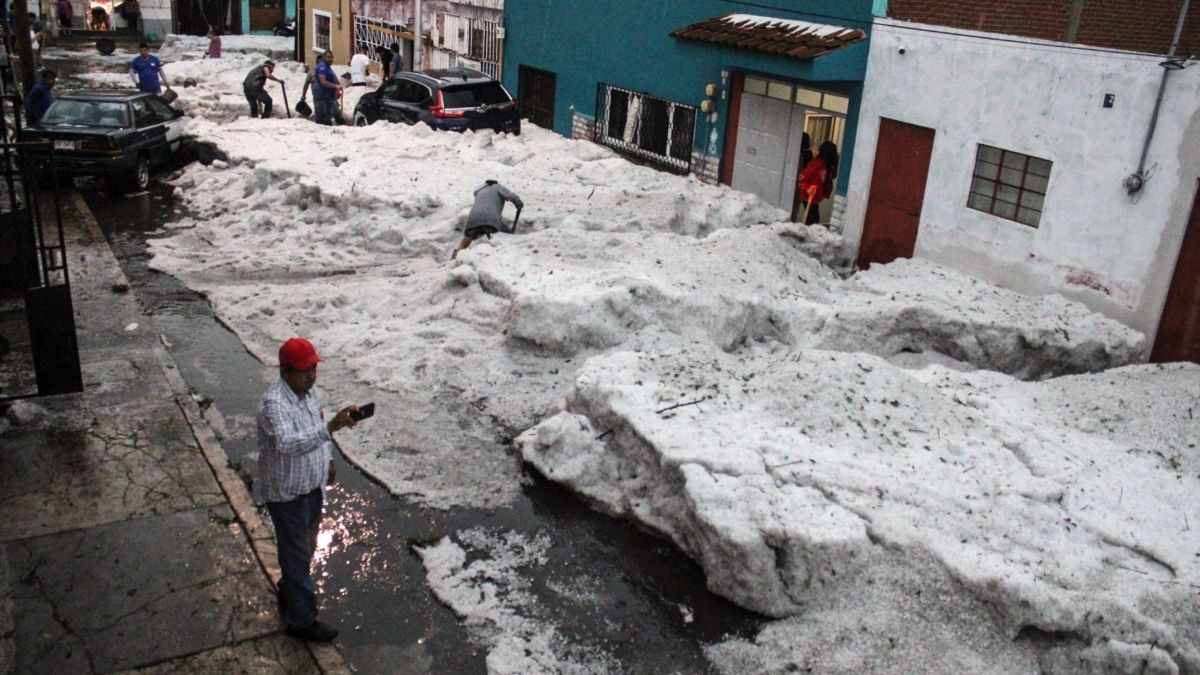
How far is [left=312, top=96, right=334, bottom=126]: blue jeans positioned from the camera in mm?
22375

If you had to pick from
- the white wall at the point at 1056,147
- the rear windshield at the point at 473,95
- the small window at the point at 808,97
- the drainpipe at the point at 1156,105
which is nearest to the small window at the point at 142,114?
the rear windshield at the point at 473,95

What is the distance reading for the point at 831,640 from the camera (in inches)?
239

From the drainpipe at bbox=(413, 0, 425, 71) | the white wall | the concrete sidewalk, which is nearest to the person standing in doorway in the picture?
the drainpipe at bbox=(413, 0, 425, 71)

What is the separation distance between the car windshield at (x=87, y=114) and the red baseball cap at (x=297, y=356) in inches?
536

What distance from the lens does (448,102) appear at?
20.2 m

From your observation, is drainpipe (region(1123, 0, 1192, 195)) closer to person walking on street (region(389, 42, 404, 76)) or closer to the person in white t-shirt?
the person in white t-shirt

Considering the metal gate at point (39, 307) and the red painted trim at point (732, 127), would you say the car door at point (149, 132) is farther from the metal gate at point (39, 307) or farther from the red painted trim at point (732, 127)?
the red painted trim at point (732, 127)

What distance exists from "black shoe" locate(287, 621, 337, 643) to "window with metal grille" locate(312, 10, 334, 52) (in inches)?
1245

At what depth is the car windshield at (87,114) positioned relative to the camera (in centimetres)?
1680

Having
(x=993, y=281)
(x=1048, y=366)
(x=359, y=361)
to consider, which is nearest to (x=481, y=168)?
(x=359, y=361)

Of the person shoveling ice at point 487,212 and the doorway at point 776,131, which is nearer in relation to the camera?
the person shoveling ice at point 487,212

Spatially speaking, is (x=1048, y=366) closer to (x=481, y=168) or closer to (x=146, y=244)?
(x=481, y=168)

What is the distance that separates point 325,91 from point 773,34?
437 inches

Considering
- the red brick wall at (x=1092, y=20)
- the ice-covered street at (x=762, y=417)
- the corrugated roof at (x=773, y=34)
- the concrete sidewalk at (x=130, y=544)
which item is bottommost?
the concrete sidewalk at (x=130, y=544)
